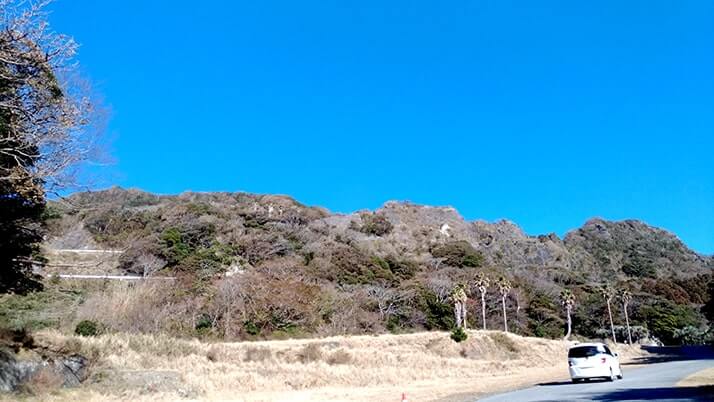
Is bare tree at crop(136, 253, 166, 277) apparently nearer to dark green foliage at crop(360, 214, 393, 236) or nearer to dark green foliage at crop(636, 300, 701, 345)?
dark green foliage at crop(360, 214, 393, 236)

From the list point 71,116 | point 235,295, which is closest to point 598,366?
point 71,116

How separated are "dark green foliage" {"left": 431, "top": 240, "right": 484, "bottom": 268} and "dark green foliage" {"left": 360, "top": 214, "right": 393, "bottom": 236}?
15761 millimetres

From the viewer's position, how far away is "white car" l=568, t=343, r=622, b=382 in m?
19.5

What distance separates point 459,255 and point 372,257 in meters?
19.3

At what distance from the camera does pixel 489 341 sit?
5062 centimetres

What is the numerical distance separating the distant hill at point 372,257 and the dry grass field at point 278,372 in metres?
7.17

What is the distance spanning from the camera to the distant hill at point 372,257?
5991cm

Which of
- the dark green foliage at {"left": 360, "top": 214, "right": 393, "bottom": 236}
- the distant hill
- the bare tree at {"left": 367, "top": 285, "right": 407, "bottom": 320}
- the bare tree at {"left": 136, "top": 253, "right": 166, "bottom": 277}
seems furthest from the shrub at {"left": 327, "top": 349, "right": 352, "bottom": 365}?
the dark green foliage at {"left": 360, "top": 214, "right": 393, "bottom": 236}

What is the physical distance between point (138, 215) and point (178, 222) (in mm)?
8067

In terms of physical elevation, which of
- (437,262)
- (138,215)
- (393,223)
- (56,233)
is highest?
(393,223)

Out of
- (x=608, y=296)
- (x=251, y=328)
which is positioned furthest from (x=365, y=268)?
(x=608, y=296)

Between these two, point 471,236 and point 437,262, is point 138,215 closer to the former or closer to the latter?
point 437,262

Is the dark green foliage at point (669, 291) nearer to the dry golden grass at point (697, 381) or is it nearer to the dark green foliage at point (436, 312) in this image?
the dark green foliage at point (436, 312)

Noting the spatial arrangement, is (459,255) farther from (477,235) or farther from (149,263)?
(149,263)
